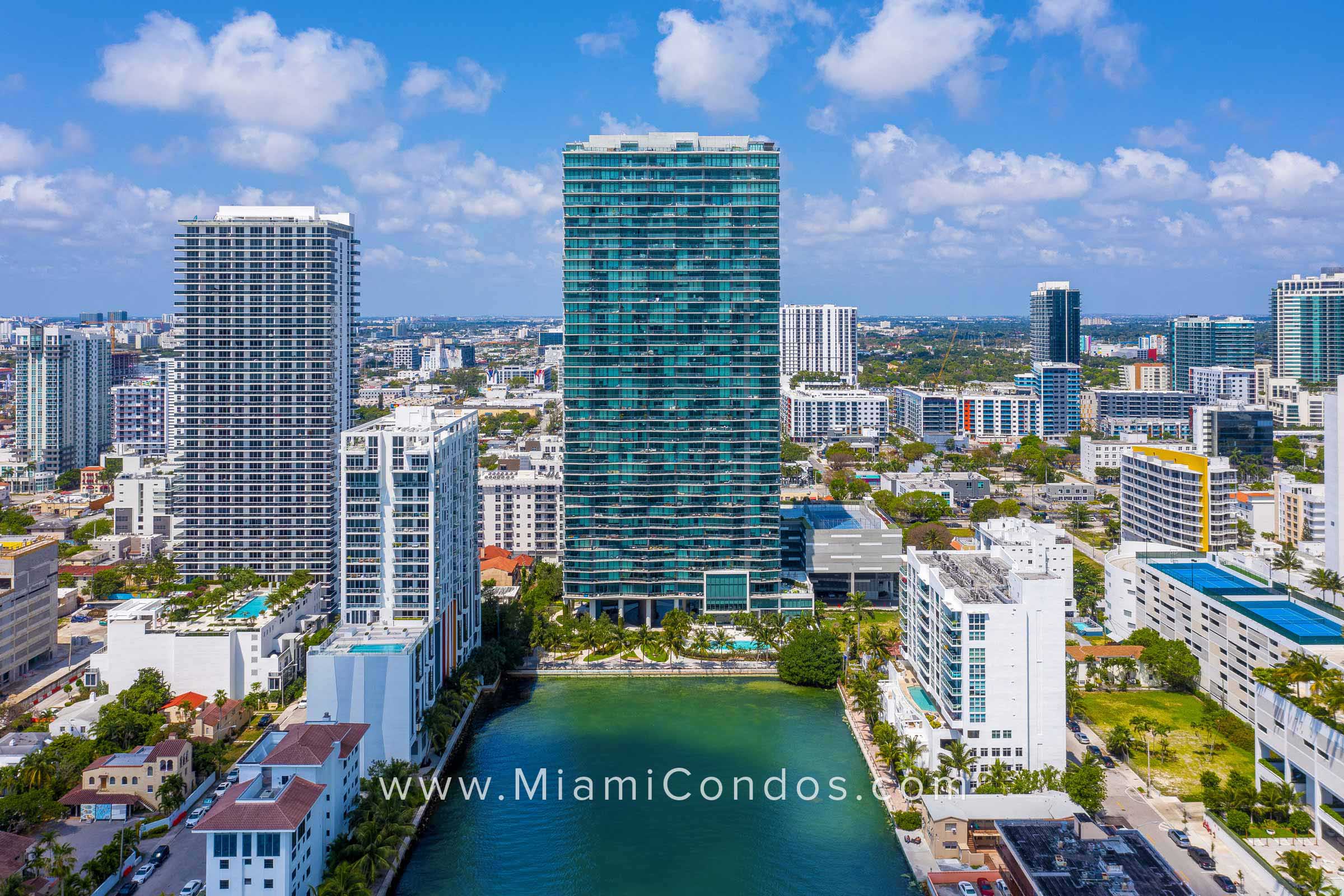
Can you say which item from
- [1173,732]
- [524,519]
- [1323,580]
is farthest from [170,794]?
[1323,580]

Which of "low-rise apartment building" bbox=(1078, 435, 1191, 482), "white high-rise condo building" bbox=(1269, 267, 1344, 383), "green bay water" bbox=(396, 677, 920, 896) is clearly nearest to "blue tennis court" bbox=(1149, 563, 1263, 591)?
"green bay water" bbox=(396, 677, 920, 896)

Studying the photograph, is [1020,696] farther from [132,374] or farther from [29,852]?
[132,374]

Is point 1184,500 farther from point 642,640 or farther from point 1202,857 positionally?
point 1202,857

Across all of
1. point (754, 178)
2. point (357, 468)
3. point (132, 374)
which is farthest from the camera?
point (132, 374)

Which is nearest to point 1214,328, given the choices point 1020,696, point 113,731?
point 1020,696

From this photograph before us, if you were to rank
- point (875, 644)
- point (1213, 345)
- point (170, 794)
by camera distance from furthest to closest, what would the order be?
point (1213, 345)
point (875, 644)
point (170, 794)

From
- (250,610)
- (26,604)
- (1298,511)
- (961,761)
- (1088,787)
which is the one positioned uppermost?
(1298,511)
